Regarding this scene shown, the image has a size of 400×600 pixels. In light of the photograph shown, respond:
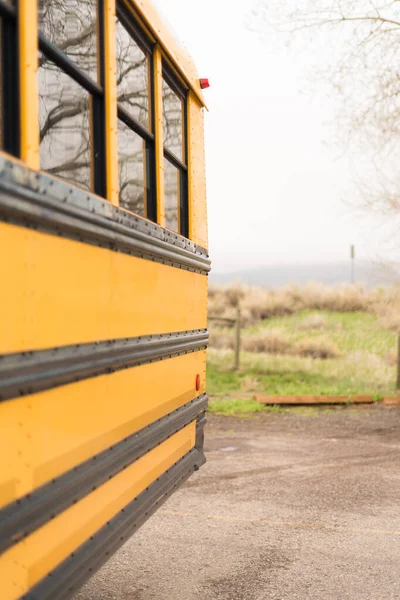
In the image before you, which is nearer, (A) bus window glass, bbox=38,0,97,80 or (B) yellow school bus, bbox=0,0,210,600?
(B) yellow school bus, bbox=0,0,210,600

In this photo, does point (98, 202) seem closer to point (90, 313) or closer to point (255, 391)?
point (90, 313)

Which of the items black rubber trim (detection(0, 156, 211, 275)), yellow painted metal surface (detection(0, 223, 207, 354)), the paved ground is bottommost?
the paved ground

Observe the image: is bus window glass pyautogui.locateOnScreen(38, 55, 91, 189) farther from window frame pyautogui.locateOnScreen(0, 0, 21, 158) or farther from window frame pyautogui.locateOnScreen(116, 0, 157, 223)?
window frame pyautogui.locateOnScreen(0, 0, 21, 158)

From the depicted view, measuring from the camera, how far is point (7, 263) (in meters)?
1.67

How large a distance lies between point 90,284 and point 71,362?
0.29 metres

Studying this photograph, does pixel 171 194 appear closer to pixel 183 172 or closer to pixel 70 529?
pixel 183 172

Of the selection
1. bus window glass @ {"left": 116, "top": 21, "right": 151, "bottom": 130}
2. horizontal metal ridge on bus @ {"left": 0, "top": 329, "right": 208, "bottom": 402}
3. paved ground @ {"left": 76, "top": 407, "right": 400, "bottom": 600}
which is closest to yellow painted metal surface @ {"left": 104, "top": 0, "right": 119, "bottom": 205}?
bus window glass @ {"left": 116, "top": 21, "right": 151, "bottom": 130}

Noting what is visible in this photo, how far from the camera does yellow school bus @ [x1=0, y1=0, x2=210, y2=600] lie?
179cm

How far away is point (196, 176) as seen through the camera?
4.07 metres

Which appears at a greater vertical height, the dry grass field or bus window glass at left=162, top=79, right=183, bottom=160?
bus window glass at left=162, top=79, right=183, bottom=160

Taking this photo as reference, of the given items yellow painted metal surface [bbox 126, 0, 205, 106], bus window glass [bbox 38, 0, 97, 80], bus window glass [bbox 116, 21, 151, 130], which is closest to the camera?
bus window glass [bbox 38, 0, 97, 80]

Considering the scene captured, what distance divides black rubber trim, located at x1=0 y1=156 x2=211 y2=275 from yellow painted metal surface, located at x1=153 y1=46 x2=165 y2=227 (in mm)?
121

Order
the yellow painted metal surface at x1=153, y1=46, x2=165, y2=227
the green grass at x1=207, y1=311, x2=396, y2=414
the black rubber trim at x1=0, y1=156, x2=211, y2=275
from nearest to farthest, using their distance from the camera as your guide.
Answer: the black rubber trim at x1=0, y1=156, x2=211, y2=275 → the yellow painted metal surface at x1=153, y1=46, x2=165, y2=227 → the green grass at x1=207, y1=311, x2=396, y2=414

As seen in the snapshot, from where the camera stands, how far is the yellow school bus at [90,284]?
1.79 metres
